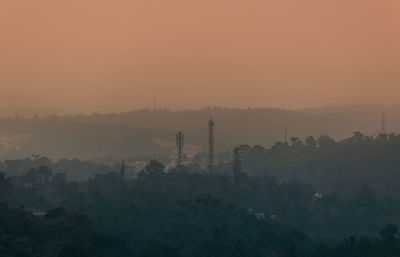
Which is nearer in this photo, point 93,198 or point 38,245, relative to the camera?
point 38,245

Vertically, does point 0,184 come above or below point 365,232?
above

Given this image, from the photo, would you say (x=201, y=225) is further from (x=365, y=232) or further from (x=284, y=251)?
(x=365, y=232)

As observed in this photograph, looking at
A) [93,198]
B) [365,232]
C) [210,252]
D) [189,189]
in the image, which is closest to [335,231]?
[365,232]

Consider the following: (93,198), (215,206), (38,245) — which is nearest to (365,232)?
(215,206)

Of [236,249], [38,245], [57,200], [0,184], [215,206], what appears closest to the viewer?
[38,245]

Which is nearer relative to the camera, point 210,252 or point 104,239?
point 104,239

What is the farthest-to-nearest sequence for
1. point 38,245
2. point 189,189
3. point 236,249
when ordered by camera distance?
point 189,189 < point 236,249 < point 38,245

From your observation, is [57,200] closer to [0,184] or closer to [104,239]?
[0,184]

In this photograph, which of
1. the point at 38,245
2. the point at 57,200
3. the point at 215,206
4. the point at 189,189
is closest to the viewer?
the point at 38,245

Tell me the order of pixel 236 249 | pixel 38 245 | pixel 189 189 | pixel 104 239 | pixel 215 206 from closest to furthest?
1. pixel 38 245
2. pixel 104 239
3. pixel 236 249
4. pixel 215 206
5. pixel 189 189
